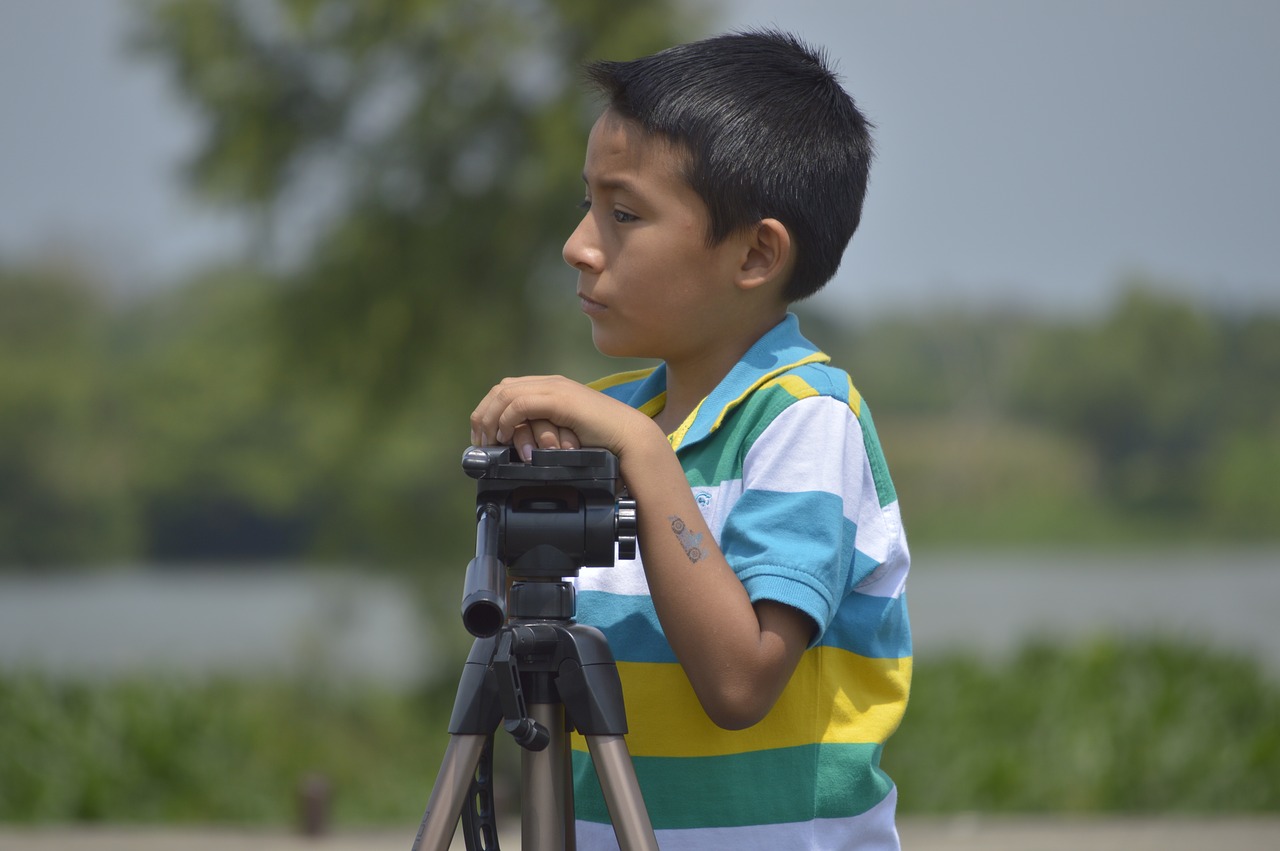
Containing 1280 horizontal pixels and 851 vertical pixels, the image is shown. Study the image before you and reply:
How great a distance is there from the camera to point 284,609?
5902 millimetres

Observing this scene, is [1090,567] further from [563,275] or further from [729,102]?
[729,102]

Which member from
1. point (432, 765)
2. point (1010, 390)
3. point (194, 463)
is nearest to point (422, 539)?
point (432, 765)

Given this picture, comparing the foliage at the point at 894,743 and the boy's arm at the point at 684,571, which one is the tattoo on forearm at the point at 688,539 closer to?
the boy's arm at the point at 684,571

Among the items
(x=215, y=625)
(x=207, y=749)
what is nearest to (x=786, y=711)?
(x=207, y=749)

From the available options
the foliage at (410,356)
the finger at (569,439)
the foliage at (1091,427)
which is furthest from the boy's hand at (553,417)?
the foliage at (1091,427)

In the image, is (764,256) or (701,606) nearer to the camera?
(701,606)

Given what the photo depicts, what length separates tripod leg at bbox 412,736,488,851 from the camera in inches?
46.7

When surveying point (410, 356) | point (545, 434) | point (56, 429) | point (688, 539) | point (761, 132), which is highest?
point (761, 132)

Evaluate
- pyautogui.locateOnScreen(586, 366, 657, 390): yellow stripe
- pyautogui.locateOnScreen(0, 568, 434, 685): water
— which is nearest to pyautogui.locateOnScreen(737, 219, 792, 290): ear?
pyautogui.locateOnScreen(586, 366, 657, 390): yellow stripe

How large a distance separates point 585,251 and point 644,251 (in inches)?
2.5

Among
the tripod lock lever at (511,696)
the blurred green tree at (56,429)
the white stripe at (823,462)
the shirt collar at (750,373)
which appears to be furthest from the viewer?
the blurred green tree at (56,429)

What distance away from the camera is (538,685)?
1198 millimetres

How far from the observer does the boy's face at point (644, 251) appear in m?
1.40

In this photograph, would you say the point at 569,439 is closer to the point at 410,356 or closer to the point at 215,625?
the point at 410,356
